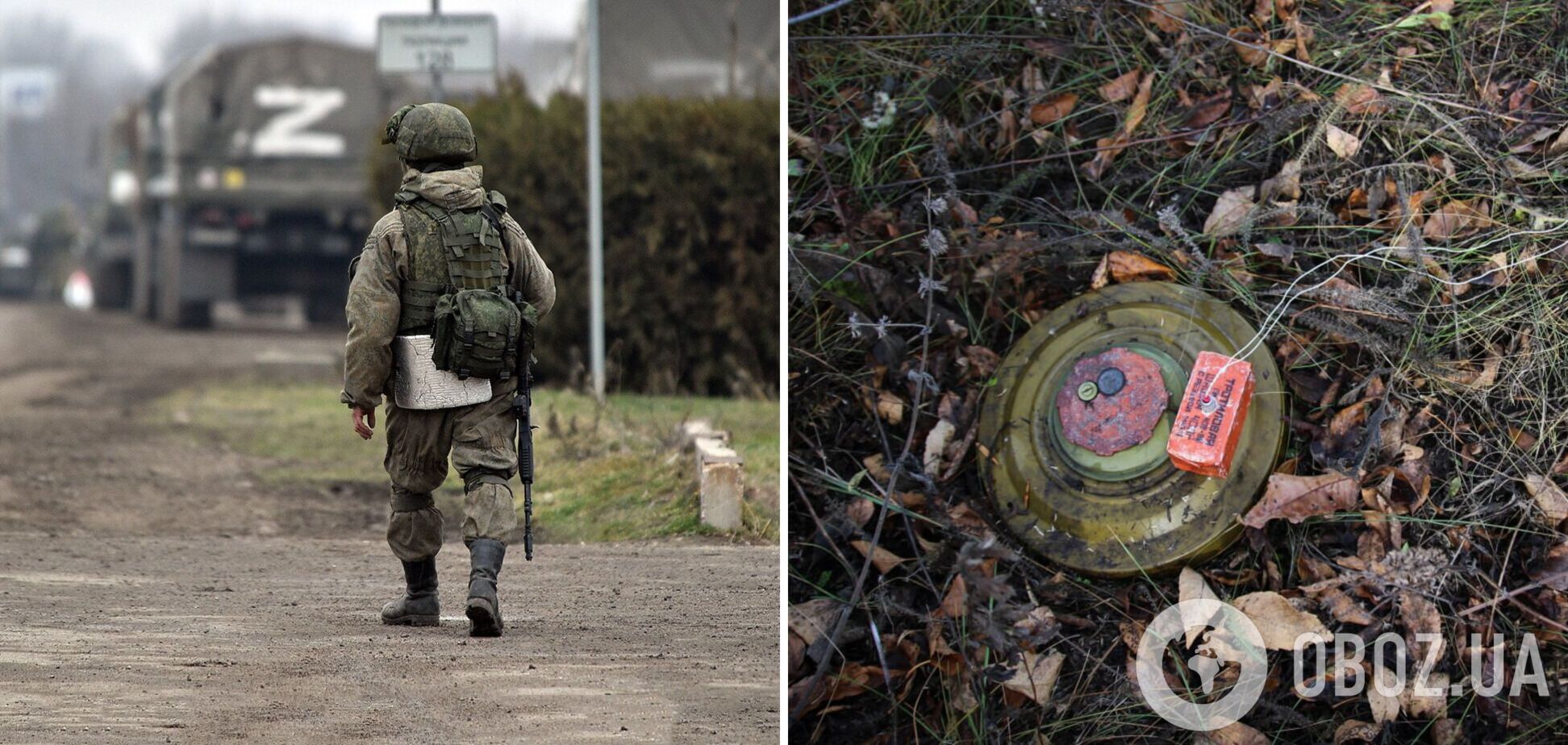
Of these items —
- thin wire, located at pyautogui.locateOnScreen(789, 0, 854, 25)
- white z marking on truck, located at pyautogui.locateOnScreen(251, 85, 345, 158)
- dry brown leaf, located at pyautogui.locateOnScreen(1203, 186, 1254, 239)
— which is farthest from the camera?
white z marking on truck, located at pyautogui.locateOnScreen(251, 85, 345, 158)

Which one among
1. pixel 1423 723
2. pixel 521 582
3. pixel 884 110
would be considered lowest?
pixel 521 582

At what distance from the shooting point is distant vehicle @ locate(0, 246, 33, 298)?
49.9 m

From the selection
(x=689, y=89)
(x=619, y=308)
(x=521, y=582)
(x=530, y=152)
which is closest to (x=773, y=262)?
(x=619, y=308)

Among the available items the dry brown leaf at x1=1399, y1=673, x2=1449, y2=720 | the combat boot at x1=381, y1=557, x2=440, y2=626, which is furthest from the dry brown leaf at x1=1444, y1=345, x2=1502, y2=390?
the combat boot at x1=381, y1=557, x2=440, y2=626

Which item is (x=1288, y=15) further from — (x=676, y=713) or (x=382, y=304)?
(x=382, y=304)

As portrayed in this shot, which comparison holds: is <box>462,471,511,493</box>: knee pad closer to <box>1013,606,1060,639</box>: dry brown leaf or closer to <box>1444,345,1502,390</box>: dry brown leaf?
<box>1013,606,1060,639</box>: dry brown leaf

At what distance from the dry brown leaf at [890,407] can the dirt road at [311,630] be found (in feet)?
2.98

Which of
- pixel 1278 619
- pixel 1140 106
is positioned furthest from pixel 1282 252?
pixel 1278 619

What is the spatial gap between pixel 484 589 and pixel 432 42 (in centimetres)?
672

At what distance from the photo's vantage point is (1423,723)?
4258 millimetres

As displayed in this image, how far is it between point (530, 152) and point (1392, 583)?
9.04 metres

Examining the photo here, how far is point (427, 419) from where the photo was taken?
631cm

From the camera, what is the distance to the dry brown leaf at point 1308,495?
438cm

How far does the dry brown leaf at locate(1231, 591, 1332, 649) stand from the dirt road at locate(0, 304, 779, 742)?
126 cm
